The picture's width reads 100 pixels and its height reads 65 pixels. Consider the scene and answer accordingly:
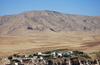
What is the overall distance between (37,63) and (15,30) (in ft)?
461

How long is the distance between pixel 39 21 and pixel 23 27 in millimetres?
33143

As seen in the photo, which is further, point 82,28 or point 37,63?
point 82,28

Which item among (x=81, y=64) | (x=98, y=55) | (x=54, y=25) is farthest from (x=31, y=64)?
(x=54, y=25)

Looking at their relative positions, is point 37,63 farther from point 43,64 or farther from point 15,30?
point 15,30

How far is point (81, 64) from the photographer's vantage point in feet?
106

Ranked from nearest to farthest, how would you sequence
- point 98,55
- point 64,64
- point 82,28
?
1. point 64,64
2. point 98,55
3. point 82,28

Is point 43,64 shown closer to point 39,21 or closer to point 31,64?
point 31,64

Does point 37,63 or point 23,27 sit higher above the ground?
point 23,27

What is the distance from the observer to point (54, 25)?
195375mm

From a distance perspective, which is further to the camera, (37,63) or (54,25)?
(54,25)

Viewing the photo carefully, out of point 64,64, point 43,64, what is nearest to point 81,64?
point 64,64

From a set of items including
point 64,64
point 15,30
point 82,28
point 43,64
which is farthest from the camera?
point 82,28

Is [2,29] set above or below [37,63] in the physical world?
above

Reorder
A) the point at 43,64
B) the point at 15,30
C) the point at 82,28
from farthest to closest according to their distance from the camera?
the point at 82,28, the point at 15,30, the point at 43,64
